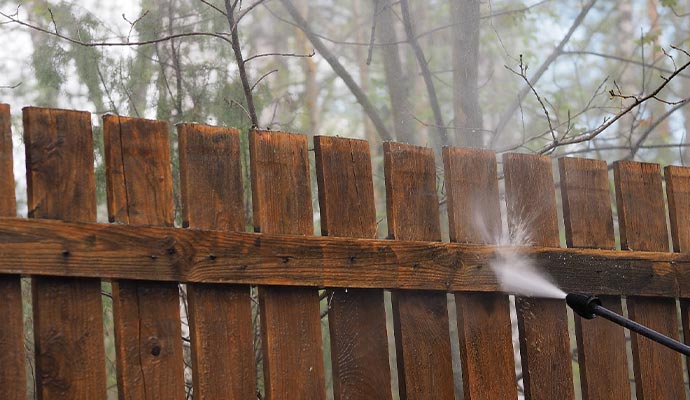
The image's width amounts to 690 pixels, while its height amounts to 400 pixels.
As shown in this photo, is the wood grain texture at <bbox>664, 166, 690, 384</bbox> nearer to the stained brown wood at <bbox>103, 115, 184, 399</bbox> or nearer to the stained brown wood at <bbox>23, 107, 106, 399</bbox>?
the stained brown wood at <bbox>103, 115, 184, 399</bbox>

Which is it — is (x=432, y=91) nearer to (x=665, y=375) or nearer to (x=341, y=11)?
(x=665, y=375)

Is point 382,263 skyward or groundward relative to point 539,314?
skyward

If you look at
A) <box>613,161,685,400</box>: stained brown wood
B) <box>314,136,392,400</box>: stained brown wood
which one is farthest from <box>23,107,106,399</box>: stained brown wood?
<box>613,161,685,400</box>: stained brown wood

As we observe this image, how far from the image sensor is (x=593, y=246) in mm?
2842

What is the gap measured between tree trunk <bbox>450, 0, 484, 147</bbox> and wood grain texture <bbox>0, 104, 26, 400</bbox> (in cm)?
318

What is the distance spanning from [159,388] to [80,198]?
48cm

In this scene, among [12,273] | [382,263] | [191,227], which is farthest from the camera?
[382,263]

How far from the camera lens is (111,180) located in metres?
2.07

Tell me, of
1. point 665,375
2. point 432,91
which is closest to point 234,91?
point 432,91

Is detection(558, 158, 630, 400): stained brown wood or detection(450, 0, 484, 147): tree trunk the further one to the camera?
detection(450, 0, 484, 147): tree trunk

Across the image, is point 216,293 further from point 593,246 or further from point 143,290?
point 593,246

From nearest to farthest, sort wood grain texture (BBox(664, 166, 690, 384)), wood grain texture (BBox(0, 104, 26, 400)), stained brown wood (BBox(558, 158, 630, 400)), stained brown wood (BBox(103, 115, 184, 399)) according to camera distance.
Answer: wood grain texture (BBox(0, 104, 26, 400)) < stained brown wood (BBox(103, 115, 184, 399)) < stained brown wood (BBox(558, 158, 630, 400)) < wood grain texture (BBox(664, 166, 690, 384))

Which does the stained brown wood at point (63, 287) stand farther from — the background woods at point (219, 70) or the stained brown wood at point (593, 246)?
the stained brown wood at point (593, 246)

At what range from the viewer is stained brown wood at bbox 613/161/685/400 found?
9.43 feet
